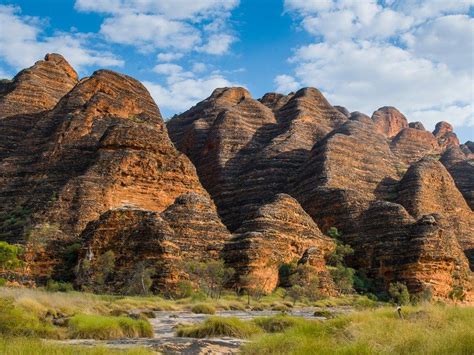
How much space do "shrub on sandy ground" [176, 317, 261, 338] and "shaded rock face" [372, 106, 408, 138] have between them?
170134mm

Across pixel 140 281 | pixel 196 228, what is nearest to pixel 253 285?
pixel 196 228

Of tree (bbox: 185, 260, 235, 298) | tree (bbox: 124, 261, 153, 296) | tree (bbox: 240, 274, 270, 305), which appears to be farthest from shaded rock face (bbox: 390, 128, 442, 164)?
tree (bbox: 124, 261, 153, 296)

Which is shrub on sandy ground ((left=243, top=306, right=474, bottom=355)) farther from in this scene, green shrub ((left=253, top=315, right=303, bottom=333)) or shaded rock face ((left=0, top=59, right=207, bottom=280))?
shaded rock face ((left=0, top=59, right=207, bottom=280))

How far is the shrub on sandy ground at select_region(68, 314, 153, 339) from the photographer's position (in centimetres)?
1928

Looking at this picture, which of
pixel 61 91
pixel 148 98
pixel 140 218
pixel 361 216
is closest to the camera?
pixel 140 218

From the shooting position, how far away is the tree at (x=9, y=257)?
45062 millimetres

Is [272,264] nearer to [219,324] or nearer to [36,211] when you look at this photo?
[36,211]

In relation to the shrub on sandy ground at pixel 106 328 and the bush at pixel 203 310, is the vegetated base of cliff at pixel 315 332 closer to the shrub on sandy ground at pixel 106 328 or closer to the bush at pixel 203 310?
the shrub on sandy ground at pixel 106 328

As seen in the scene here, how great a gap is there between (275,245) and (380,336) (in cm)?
4152

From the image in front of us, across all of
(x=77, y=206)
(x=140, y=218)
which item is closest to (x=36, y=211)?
(x=77, y=206)

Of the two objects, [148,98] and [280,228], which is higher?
[148,98]

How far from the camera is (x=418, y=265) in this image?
195 ft

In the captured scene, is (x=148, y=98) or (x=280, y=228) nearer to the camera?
(x=280, y=228)

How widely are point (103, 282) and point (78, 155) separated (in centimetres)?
2500
